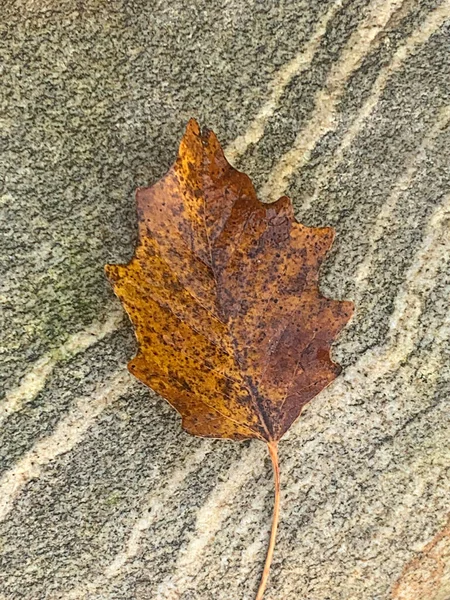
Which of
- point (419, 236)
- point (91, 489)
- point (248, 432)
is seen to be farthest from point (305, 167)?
point (91, 489)

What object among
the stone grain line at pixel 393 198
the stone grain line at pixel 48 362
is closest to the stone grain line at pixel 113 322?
the stone grain line at pixel 48 362

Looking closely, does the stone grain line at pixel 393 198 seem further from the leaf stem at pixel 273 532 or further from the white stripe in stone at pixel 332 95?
the leaf stem at pixel 273 532

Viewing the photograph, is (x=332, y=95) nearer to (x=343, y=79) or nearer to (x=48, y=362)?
(x=343, y=79)

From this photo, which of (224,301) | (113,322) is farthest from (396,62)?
(113,322)

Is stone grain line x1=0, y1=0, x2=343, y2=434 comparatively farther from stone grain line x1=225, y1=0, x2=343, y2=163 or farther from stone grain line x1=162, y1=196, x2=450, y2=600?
stone grain line x1=162, y1=196, x2=450, y2=600

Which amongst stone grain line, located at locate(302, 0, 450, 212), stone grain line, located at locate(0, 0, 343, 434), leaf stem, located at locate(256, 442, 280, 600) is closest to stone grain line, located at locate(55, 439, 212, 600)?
leaf stem, located at locate(256, 442, 280, 600)

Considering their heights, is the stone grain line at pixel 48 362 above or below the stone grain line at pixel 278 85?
below
